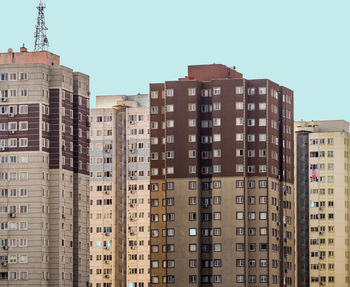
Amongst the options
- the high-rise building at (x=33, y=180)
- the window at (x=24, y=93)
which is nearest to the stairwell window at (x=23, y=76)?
the high-rise building at (x=33, y=180)

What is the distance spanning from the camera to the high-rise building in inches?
7628

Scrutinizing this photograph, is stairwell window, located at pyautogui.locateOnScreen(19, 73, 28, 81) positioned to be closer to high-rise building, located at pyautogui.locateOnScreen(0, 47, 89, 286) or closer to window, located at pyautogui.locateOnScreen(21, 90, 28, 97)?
high-rise building, located at pyautogui.locateOnScreen(0, 47, 89, 286)

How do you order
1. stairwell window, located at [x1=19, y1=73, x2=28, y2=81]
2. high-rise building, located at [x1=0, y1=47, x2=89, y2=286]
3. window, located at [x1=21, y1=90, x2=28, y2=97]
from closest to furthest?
high-rise building, located at [x1=0, y1=47, x2=89, y2=286] → window, located at [x1=21, y1=90, x2=28, y2=97] → stairwell window, located at [x1=19, y1=73, x2=28, y2=81]

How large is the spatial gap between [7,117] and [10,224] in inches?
647

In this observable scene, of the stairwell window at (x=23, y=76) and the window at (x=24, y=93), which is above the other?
Result: the stairwell window at (x=23, y=76)

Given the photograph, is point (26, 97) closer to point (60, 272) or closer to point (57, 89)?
point (57, 89)

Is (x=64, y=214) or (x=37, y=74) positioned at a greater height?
(x=37, y=74)

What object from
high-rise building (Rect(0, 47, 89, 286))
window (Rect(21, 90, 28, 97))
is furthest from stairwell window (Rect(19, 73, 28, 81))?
window (Rect(21, 90, 28, 97))

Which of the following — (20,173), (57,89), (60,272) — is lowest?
(60,272)

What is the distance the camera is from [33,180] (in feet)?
639

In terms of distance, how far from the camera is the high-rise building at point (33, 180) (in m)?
194

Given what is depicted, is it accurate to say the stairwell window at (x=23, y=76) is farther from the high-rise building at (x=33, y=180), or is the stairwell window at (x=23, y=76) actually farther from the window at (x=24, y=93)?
the window at (x=24, y=93)

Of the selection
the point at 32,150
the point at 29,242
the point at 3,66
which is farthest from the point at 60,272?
the point at 3,66

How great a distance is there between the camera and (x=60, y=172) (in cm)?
19738
